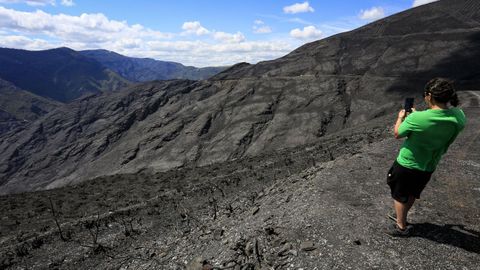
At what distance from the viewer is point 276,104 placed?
66.4 metres

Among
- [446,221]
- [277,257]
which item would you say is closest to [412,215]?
[446,221]

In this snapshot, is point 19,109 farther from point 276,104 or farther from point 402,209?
point 402,209

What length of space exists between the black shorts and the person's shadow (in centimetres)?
90

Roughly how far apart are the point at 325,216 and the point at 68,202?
16.9 m

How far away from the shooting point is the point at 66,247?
11758 mm

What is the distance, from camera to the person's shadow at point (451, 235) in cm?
619

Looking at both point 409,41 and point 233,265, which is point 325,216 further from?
point 409,41

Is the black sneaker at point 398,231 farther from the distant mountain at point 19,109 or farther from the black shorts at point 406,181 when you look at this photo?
the distant mountain at point 19,109

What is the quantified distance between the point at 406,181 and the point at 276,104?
60.8m

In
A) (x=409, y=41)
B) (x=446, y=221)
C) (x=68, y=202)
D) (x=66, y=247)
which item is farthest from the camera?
(x=409, y=41)

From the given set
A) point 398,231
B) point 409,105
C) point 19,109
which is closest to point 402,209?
point 398,231

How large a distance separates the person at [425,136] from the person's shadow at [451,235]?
72 centimetres

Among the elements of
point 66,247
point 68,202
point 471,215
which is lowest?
point 68,202

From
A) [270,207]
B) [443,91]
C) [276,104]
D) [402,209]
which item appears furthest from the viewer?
[276,104]
